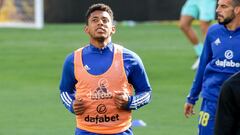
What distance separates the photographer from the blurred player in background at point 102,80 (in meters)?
6.53

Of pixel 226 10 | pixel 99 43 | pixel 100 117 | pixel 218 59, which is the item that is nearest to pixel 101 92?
pixel 100 117

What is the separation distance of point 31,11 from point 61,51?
329 inches

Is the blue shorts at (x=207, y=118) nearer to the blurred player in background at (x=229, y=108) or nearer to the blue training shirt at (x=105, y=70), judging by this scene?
the blue training shirt at (x=105, y=70)

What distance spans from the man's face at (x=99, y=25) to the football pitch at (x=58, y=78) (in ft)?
10.7

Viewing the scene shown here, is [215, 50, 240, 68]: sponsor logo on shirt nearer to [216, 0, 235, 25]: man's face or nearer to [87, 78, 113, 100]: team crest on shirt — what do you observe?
[216, 0, 235, 25]: man's face

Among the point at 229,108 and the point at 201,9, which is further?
the point at 201,9

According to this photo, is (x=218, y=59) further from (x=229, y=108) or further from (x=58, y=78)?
(x=58, y=78)

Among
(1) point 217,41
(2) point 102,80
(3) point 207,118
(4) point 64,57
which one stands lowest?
(4) point 64,57

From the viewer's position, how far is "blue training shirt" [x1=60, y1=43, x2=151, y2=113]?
6.58 meters

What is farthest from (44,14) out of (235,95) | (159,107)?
(235,95)

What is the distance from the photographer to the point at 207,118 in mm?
7066

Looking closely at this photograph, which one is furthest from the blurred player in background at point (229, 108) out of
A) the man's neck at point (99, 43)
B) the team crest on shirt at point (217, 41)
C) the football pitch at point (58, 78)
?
the football pitch at point (58, 78)

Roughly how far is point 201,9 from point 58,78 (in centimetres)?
284

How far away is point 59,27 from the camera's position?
27.2 m
